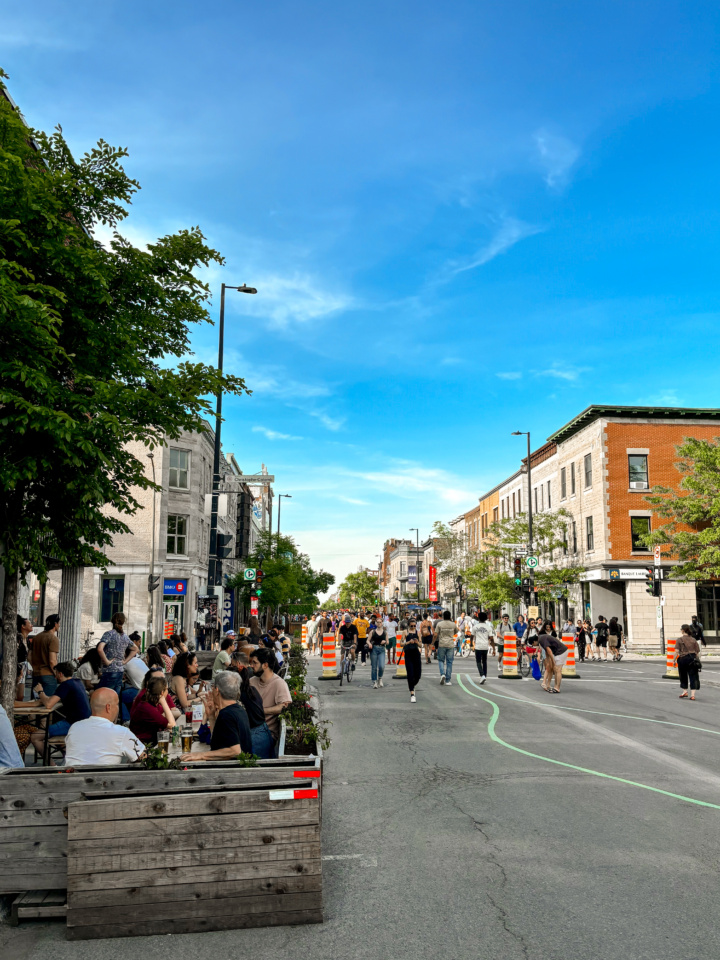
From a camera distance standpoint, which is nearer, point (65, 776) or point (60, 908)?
point (60, 908)

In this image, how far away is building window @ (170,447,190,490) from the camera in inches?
1651

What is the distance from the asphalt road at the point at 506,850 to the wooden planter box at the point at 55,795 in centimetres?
37

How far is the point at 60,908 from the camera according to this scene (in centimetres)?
559

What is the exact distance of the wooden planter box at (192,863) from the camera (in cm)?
534

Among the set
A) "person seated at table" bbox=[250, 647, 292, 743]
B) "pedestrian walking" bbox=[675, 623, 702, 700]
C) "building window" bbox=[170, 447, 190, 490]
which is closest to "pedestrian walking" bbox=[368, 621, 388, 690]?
"pedestrian walking" bbox=[675, 623, 702, 700]

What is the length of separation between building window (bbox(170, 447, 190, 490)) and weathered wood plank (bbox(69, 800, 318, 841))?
123ft

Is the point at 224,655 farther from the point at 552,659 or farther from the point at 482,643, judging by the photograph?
the point at 482,643

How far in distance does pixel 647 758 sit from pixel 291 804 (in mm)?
7837

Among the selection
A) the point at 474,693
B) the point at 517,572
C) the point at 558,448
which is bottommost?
the point at 474,693

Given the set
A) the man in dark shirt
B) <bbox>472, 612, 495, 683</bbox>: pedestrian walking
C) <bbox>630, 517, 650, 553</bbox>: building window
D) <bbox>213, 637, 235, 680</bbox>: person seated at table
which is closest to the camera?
<bbox>213, 637, 235, 680</bbox>: person seated at table

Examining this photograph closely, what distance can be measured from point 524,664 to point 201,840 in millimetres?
26512

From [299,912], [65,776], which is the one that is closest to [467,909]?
[299,912]

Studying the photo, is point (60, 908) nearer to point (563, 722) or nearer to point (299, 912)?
point (299, 912)

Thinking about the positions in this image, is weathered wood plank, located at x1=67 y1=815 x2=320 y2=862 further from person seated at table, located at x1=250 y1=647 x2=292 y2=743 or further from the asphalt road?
person seated at table, located at x1=250 y1=647 x2=292 y2=743
